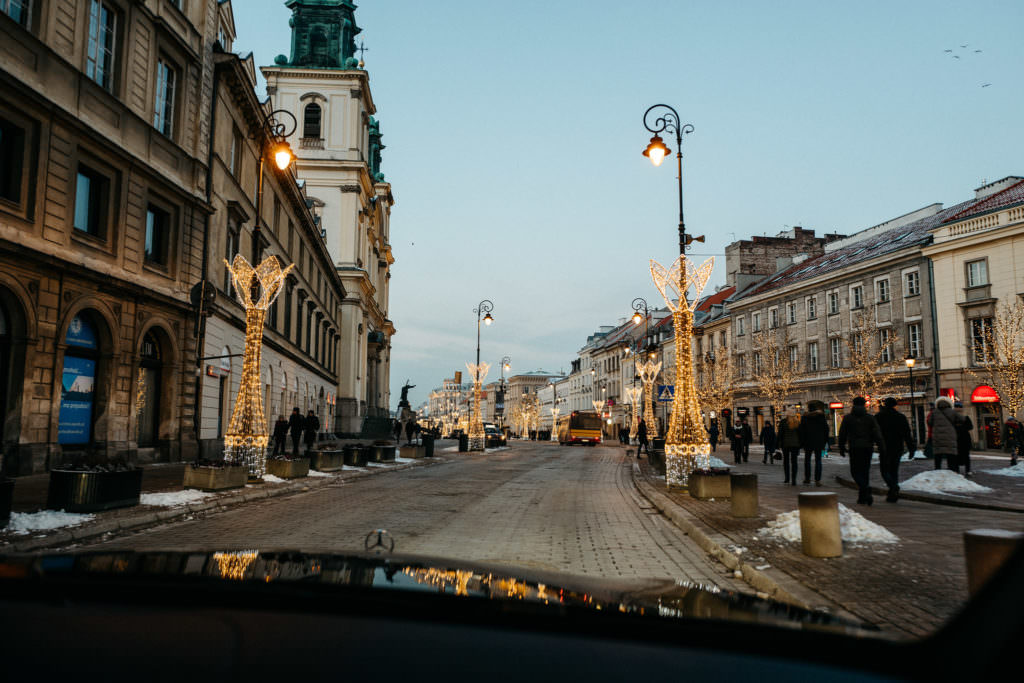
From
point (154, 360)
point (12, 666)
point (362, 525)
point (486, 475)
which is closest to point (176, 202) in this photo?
point (154, 360)

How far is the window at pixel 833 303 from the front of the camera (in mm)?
50844

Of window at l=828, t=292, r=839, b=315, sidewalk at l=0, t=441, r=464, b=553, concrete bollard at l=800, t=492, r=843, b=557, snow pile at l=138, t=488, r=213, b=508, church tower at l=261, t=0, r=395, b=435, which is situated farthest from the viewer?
church tower at l=261, t=0, r=395, b=435

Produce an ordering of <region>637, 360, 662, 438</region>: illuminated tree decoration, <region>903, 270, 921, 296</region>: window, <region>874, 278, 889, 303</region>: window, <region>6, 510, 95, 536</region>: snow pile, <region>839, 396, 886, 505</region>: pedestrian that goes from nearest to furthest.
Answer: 1. <region>6, 510, 95, 536</region>: snow pile
2. <region>839, 396, 886, 505</region>: pedestrian
3. <region>637, 360, 662, 438</region>: illuminated tree decoration
4. <region>903, 270, 921, 296</region>: window
5. <region>874, 278, 889, 303</region>: window

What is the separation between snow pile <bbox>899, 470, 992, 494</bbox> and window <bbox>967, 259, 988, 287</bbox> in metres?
30.1

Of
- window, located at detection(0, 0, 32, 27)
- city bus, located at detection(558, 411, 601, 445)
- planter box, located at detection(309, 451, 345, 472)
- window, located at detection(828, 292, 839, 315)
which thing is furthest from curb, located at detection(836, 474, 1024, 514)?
city bus, located at detection(558, 411, 601, 445)

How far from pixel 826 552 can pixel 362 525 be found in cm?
606

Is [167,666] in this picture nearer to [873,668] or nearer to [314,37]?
[873,668]

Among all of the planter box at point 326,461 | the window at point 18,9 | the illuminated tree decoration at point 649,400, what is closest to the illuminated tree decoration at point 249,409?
the planter box at point 326,461

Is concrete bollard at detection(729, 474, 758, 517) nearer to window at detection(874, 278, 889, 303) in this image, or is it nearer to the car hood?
the car hood

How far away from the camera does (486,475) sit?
22.5m

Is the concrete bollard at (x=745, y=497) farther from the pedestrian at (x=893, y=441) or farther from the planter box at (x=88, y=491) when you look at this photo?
the planter box at (x=88, y=491)

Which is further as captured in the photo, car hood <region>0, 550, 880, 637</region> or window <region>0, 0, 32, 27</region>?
window <region>0, 0, 32, 27</region>

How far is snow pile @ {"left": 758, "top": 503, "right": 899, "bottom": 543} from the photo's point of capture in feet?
27.6

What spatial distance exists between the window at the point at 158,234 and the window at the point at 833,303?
43.1 m
